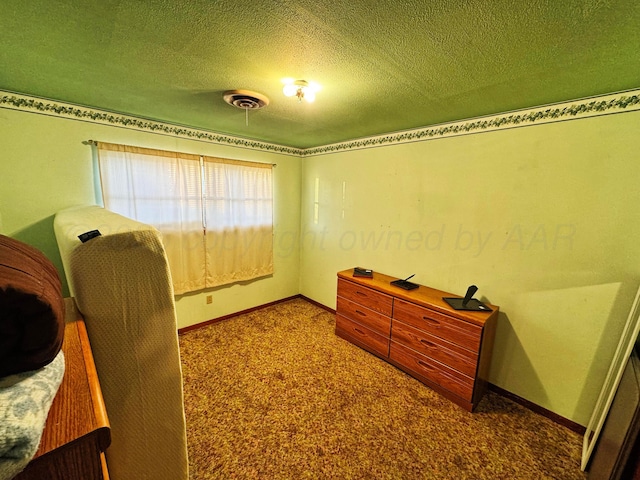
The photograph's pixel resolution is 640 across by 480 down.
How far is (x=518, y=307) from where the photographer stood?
1942 millimetres

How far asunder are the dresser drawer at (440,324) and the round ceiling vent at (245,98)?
200cm

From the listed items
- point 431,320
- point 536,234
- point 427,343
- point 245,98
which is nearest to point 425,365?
point 427,343

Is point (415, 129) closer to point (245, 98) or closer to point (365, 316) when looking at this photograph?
point (245, 98)

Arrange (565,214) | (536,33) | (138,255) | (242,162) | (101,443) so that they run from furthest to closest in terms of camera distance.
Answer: (242,162), (565,214), (536,33), (138,255), (101,443)

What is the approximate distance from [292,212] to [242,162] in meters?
1.02

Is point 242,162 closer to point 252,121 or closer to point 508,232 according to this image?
point 252,121

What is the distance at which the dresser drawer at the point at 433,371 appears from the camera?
1.88 metres

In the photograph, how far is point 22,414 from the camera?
375 millimetres

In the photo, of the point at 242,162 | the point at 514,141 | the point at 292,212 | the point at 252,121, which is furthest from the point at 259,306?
the point at 514,141

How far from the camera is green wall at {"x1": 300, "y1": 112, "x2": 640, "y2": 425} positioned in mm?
1577

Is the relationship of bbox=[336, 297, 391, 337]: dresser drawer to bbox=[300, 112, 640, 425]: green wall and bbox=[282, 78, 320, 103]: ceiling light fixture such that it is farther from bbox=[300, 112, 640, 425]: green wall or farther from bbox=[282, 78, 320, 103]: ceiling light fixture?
bbox=[282, 78, 320, 103]: ceiling light fixture

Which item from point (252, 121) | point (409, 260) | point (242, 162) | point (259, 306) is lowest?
point (259, 306)

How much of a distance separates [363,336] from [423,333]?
0.69 meters

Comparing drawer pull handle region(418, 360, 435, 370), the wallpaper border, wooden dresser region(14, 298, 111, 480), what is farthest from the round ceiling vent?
drawer pull handle region(418, 360, 435, 370)
